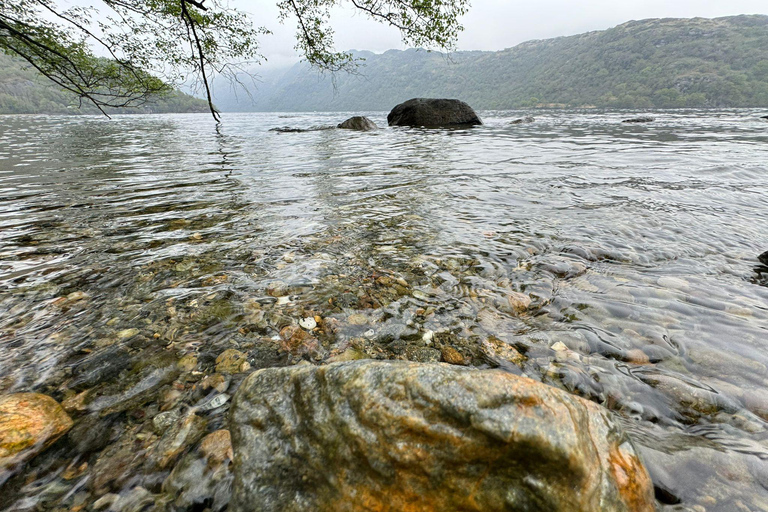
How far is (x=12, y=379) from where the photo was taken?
7.92 ft

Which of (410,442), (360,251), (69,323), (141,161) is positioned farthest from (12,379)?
(141,161)

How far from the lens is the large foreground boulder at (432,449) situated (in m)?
1.41

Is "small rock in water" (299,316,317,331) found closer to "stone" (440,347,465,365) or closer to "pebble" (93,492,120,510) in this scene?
"stone" (440,347,465,365)

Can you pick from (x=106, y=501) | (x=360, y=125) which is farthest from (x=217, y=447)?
(x=360, y=125)

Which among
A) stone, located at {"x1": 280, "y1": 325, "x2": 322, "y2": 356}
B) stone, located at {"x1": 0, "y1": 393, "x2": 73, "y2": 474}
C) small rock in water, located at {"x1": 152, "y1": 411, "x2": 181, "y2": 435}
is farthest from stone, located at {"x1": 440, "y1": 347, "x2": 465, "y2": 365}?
stone, located at {"x1": 0, "y1": 393, "x2": 73, "y2": 474}

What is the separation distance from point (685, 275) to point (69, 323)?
627 centimetres

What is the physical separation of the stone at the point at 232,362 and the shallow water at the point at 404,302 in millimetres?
81

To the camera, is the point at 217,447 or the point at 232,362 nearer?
the point at 217,447

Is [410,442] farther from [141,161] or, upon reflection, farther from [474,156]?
[141,161]

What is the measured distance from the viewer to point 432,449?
1.51 m

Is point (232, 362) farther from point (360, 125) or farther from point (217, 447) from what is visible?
point (360, 125)

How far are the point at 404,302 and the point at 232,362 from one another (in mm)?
1691

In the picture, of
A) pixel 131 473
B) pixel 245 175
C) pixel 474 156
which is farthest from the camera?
pixel 474 156

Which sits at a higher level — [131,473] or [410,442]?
[410,442]
